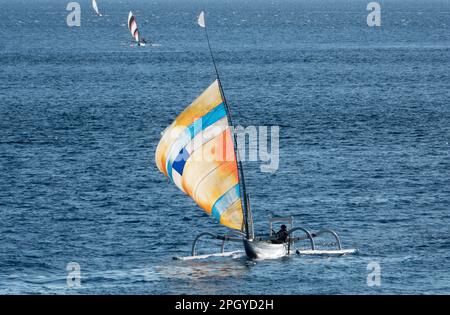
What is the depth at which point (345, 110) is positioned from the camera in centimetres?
15288

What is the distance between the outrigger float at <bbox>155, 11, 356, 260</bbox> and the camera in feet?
223

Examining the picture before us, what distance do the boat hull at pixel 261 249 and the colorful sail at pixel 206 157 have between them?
59.9 inches

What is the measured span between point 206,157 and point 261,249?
21.6ft

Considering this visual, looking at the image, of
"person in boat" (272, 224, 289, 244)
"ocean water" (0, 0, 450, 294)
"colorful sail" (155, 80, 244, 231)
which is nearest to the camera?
"ocean water" (0, 0, 450, 294)

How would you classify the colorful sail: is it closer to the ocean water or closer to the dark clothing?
the dark clothing

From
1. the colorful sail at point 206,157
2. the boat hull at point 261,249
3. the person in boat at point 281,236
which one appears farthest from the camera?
the person in boat at point 281,236

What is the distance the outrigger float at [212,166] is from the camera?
223 feet

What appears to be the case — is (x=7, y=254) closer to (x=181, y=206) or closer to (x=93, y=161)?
(x=181, y=206)

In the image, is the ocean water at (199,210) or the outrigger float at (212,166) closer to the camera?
the ocean water at (199,210)

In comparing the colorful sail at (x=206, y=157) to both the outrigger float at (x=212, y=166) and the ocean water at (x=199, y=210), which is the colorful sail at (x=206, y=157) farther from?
the ocean water at (x=199, y=210)

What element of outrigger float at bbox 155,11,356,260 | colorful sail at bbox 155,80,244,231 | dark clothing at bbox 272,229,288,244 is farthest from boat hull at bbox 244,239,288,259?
colorful sail at bbox 155,80,244,231

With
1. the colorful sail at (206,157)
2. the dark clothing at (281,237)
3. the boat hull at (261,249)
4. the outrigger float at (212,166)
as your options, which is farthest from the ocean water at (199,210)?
the colorful sail at (206,157)

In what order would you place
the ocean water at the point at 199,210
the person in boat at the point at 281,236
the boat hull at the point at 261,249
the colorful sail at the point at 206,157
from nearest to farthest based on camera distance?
the ocean water at the point at 199,210 → the colorful sail at the point at 206,157 → the boat hull at the point at 261,249 → the person in boat at the point at 281,236

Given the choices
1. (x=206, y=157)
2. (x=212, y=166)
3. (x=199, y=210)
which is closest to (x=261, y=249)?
(x=212, y=166)
